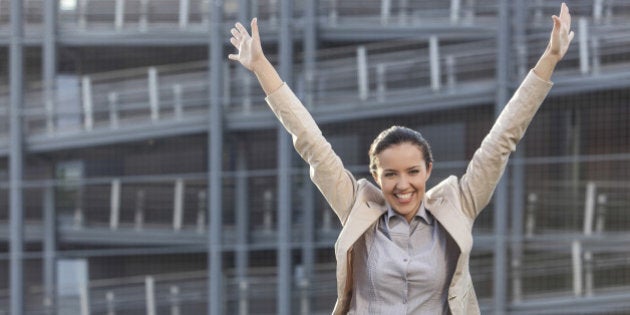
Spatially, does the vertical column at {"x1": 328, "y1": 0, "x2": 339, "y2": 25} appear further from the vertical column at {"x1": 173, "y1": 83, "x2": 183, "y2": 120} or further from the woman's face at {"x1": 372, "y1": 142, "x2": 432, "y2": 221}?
the woman's face at {"x1": 372, "y1": 142, "x2": 432, "y2": 221}

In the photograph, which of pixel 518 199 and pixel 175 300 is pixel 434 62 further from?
pixel 175 300

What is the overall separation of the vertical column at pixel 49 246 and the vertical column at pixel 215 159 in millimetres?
1770

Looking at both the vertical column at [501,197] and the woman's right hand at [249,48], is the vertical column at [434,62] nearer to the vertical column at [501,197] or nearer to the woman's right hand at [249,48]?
the vertical column at [501,197]

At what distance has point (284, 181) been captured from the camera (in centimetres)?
1204

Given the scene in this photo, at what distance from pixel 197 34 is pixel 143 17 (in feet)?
2.37

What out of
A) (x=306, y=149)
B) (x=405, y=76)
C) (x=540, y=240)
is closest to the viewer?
(x=306, y=149)

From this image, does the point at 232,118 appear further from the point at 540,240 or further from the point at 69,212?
the point at 540,240

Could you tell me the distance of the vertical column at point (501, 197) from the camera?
11414 mm

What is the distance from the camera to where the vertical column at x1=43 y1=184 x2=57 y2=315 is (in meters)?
12.6

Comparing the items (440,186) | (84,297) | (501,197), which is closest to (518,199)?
(501,197)

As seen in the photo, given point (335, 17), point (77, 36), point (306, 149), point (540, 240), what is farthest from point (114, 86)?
point (306, 149)

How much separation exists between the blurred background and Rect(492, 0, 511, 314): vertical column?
0.02 m

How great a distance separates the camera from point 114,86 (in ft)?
42.7

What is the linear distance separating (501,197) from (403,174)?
891 centimetres
